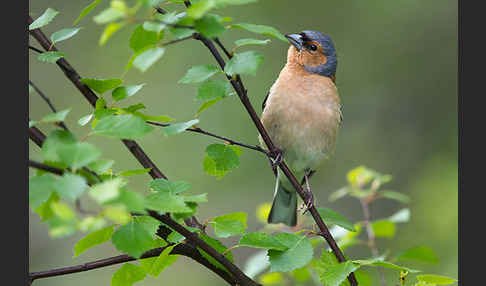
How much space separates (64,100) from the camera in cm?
912

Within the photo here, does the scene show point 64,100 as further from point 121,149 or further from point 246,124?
point 246,124

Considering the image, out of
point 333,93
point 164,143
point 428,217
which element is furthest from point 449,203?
point 164,143

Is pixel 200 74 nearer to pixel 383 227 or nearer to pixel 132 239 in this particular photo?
pixel 132 239

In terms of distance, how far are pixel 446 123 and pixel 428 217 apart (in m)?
2.07

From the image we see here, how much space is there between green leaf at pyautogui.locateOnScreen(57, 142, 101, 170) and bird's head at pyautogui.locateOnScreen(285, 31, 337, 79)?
3617 millimetres

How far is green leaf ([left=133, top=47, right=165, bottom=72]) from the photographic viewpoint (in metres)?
1.85

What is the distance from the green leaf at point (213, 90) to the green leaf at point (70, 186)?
2.66ft

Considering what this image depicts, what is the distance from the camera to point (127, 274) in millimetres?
2479

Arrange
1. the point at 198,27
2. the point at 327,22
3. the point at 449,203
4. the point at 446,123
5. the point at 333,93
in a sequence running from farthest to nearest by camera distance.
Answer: the point at 327,22
the point at 446,123
the point at 449,203
the point at 333,93
the point at 198,27

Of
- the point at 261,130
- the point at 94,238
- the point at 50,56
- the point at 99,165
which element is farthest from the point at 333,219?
the point at 50,56

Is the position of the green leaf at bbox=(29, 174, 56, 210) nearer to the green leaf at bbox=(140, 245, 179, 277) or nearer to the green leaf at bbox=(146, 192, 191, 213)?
the green leaf at bbox=(146, 192, 191, 213)

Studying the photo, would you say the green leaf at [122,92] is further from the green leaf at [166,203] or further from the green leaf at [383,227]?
the green leaf at [383,227]

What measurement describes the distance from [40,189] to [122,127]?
0.39m

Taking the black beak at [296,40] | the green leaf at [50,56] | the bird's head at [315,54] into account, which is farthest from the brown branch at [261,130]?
the bird's head at [315,54]
